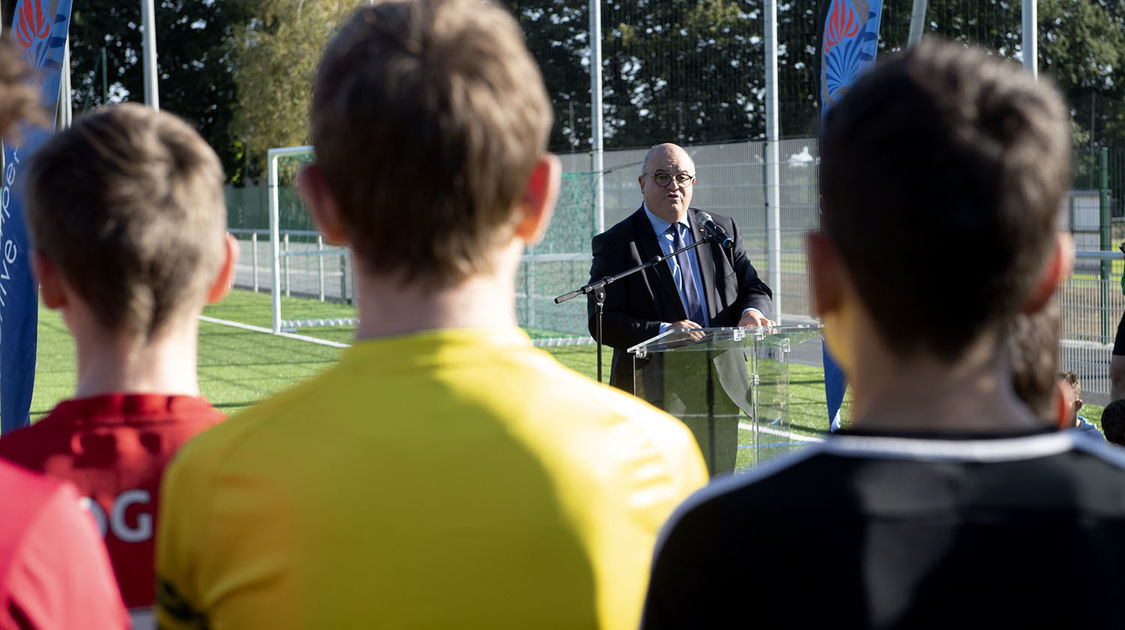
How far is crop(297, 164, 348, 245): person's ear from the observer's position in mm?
1370

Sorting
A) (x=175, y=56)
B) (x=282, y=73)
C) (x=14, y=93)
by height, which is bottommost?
(x=14, y=93)

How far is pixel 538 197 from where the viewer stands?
1425 mm

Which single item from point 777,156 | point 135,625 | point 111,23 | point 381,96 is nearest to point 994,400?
point 381,96

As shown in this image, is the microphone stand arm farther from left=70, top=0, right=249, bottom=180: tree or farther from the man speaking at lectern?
left=70, top=0, right=249, bottom=180: tree

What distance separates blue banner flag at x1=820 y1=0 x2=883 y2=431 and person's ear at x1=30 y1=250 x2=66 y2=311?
5.62 metres

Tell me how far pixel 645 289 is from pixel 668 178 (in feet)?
1.91

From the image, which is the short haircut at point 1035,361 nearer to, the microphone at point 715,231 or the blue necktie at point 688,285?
the microphone at point 715,231

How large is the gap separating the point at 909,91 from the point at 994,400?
1.03ft

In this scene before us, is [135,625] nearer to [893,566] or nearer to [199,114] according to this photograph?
[893,566]

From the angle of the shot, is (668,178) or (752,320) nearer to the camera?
(752,320)

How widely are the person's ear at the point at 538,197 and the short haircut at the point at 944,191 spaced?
378mm

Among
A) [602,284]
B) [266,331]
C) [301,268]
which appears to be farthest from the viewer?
[301,268]

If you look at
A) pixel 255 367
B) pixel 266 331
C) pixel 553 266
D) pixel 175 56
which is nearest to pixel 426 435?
pixel 255 367

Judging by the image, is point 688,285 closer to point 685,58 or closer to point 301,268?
→ point 301,268
